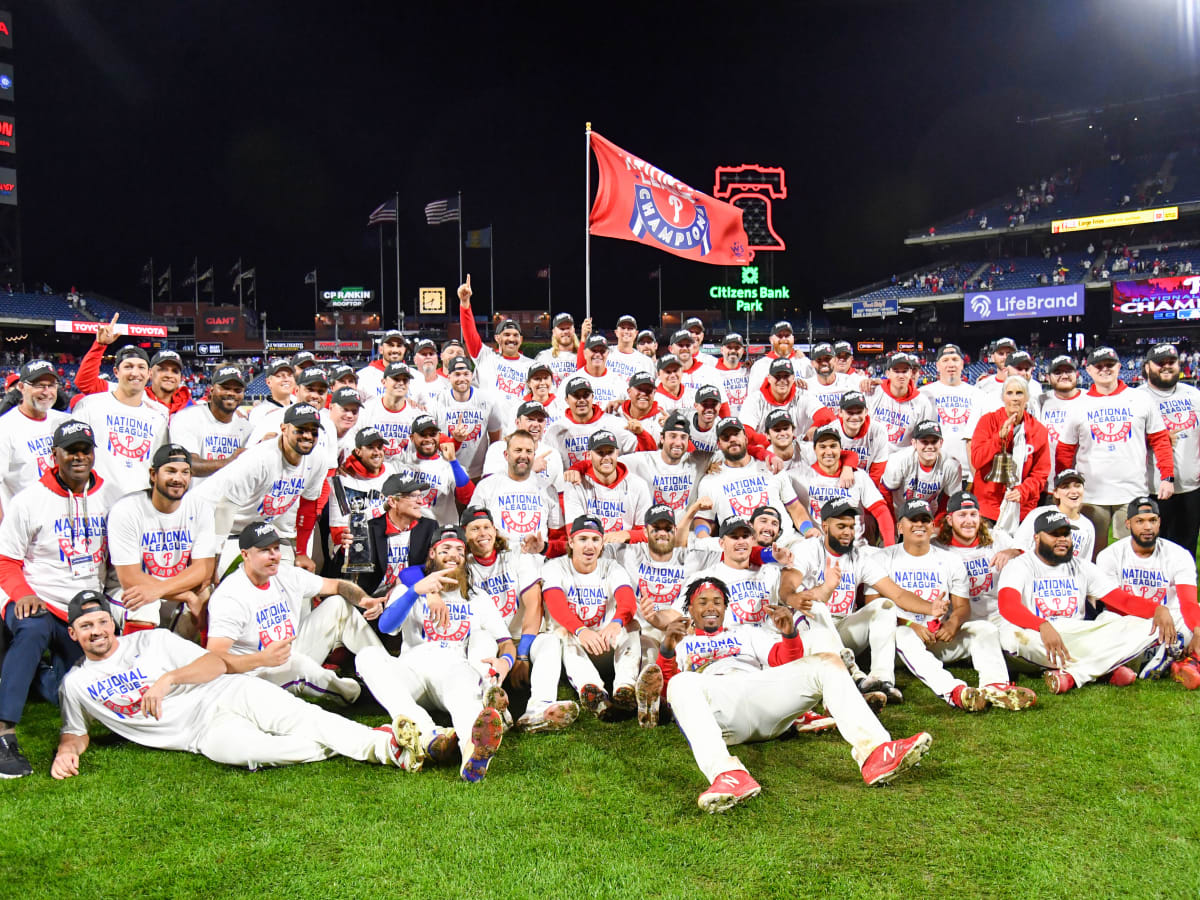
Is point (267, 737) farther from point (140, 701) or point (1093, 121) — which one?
point (1093, 121)

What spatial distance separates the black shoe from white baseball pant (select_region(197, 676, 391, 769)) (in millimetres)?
925

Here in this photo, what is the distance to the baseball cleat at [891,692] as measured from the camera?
588 centimetres

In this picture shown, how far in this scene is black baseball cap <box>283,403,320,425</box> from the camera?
6254 mm

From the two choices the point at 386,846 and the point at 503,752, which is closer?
the point at 386,846

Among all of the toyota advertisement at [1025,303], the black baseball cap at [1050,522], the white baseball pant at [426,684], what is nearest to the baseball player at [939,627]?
the black baseball cap at [1050,522]

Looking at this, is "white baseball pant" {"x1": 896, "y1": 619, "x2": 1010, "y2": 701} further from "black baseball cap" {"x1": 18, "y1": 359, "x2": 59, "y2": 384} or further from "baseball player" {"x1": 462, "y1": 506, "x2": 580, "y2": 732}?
"black baseball cap" {"x1": 18, "y1": 359, "x2": 59, "y2": 384}

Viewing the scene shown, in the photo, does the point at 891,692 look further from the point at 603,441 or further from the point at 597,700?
the point at 603,441

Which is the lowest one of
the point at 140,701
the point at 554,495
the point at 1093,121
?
the point at 140,701

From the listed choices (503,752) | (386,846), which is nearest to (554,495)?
→ (503,752)

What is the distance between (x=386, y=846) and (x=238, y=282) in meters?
55.3

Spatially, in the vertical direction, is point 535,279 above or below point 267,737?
above

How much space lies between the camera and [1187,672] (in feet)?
20.2

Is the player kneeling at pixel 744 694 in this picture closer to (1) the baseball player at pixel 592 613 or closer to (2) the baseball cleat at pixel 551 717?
(1) the baseball player at pixel 592 613

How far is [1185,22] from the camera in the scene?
151 feet
